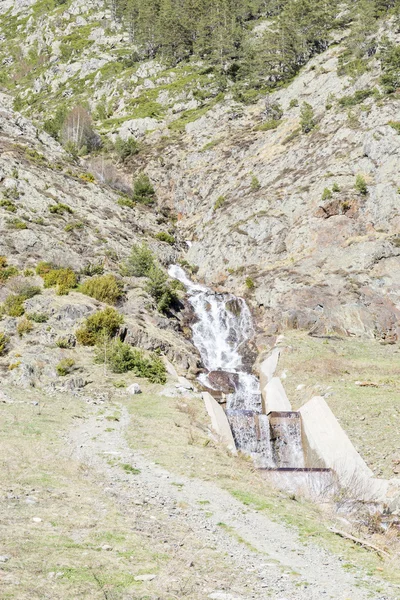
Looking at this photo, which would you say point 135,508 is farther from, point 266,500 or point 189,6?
point 189,6

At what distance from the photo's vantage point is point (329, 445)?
21609mm

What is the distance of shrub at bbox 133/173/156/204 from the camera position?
7176 centimetres

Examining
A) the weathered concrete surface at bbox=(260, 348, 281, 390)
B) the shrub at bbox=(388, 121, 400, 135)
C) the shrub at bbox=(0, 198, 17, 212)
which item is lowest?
the weathered concrete surface at bbox=(260, 348, 281, 390)

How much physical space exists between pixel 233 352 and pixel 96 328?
13.8 meters

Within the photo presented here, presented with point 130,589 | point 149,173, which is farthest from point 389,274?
point 149,173

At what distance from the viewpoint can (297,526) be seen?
37.5 feet

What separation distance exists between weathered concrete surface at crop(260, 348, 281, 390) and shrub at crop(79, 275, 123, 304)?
14143 mm

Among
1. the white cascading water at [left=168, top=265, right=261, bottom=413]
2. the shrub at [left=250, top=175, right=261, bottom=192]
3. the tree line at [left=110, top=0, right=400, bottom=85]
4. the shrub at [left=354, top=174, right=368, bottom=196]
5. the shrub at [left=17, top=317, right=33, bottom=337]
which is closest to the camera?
the shrub at [left=17, top=317, right=33, bottom=337]

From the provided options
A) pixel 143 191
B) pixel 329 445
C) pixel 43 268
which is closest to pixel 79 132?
pixel 143 191

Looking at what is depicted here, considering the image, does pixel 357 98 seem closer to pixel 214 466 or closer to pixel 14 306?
pixel 14 306

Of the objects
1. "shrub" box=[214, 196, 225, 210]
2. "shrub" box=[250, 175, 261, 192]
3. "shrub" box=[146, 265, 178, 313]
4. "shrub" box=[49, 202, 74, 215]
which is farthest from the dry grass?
"shrub" box=[214, 196, 225, 210]

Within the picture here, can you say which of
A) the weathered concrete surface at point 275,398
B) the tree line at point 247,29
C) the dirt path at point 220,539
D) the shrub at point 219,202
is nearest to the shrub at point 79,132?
the tree line at point 247,29

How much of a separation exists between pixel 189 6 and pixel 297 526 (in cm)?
13672

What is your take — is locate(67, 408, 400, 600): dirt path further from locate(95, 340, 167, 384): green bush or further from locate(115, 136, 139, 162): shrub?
locate(115, 136, 139, 162): shrub
